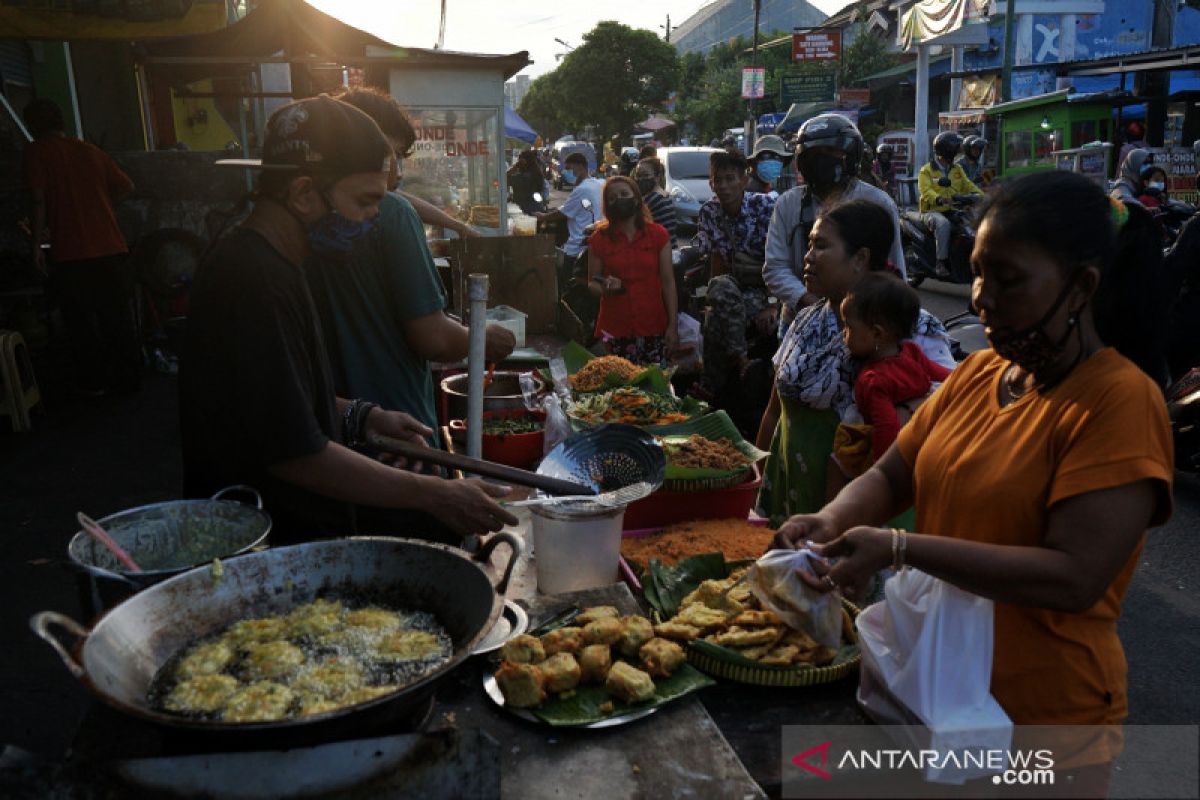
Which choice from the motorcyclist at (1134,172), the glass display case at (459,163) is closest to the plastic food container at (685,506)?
the glass display case at (459,163)

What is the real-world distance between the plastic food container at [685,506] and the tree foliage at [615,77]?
138ft

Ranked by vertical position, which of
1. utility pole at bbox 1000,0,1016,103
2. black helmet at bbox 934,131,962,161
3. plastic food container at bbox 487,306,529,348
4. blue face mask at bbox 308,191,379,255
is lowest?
plastic food container at bbox 487,306,529,348

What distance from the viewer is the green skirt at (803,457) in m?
3.25

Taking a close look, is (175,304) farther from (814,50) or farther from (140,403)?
(814,50)

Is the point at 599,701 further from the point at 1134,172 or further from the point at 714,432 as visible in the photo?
the point at 1134,172

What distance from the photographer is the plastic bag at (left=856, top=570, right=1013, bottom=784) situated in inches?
64.3

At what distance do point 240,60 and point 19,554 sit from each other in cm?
522

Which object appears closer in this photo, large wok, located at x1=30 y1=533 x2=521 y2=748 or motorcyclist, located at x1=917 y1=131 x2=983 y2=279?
large wok, located at x1=30 y1=533 x2=521 y2=748

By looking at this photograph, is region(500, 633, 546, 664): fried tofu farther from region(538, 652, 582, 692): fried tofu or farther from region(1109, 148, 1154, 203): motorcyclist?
region(1109, 148, 1154, 203): motorcyclist

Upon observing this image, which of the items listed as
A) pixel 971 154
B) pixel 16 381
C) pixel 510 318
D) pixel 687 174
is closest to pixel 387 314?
pixel 510 318

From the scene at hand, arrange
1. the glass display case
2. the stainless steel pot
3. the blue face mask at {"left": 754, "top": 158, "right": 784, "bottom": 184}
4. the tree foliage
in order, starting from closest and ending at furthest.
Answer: the stainless steel pot < the glass display case < the blue face mask at {"left": 754, "top": 158, "right": 784, "bottom": 184} < the tree foliage

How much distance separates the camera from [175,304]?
9.19 meters

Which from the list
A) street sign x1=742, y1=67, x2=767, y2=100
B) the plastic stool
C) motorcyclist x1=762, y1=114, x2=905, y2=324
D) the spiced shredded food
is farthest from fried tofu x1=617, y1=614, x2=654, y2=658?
street sign x1=742, y1=67, x2=767, y2=100

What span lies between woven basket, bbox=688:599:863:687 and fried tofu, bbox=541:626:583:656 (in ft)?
0.90
